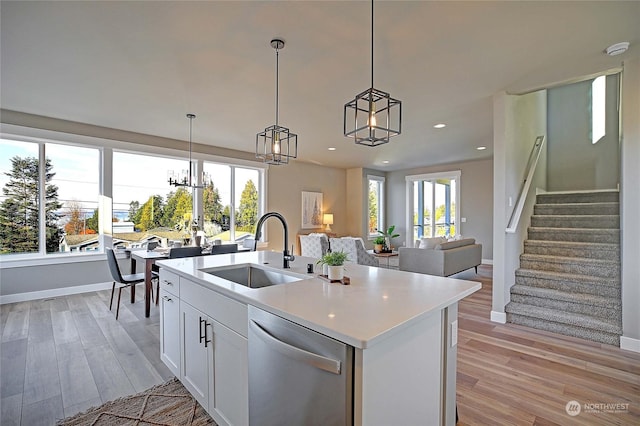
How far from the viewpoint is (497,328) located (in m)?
3.34

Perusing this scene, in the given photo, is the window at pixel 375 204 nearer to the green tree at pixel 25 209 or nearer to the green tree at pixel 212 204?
the green tree at pixel 212 204

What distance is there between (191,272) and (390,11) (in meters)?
2.23

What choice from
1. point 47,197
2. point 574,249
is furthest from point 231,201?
point 574,249

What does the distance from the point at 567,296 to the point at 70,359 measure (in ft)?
16.3

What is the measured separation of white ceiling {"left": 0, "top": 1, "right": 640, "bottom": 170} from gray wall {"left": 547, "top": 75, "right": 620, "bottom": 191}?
2.61 m

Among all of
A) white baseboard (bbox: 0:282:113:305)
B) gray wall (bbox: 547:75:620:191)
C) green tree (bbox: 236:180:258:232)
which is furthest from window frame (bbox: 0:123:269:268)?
gray wall (bbox: 547:75:620:191)

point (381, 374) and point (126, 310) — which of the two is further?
point (126, 310)

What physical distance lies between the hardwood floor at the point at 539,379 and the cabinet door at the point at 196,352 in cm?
155

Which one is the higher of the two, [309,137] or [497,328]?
[309,137]

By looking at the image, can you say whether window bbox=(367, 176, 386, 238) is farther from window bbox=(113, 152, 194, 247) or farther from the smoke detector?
the smoke detector

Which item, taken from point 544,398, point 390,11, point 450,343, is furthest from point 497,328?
point 390,11

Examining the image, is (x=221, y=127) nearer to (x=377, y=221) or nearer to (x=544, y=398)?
(x=544, y=398)

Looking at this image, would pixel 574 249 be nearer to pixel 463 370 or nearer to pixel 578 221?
pixel 578 221

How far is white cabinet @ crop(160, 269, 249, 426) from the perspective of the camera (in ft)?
4.95
